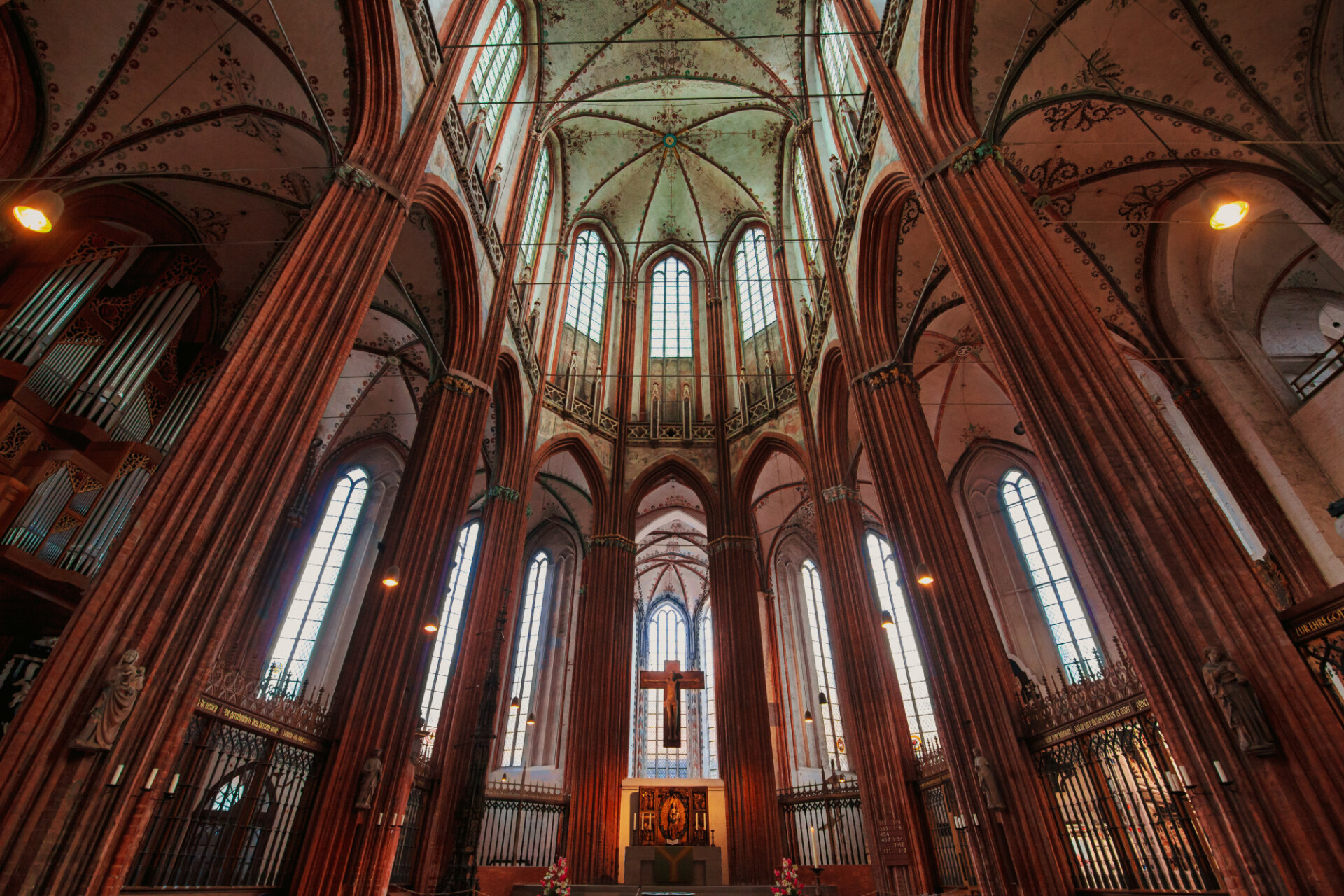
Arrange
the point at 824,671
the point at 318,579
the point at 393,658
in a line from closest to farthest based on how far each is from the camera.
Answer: the point at 393,658
the point at 318,579
the point at 824,671

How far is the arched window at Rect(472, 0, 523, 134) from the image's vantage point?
14.1 m

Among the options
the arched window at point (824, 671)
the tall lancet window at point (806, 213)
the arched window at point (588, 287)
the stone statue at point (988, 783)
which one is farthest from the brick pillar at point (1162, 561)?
the arched window at point (588, 287)

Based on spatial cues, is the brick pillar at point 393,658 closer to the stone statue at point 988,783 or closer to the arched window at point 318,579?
the arched window at point 318,579

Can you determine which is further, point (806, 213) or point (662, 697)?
point (662, 697)

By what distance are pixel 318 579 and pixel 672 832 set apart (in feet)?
35.0

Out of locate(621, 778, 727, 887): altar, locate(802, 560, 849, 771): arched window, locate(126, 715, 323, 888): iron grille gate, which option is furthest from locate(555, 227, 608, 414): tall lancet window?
locate(126, 715, 323, 888): iron grille gate

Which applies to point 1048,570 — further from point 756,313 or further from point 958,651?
point 756,313

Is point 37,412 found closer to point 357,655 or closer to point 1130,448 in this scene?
point 357,655

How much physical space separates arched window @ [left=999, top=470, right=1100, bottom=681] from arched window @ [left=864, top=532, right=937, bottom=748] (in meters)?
3.32

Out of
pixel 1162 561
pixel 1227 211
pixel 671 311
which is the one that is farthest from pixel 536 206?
pixel 1162 561

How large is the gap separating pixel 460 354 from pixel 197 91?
17.9ft

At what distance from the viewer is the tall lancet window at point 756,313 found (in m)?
19.6

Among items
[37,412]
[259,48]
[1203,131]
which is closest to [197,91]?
[259,48]

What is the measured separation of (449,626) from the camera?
64.0ft
